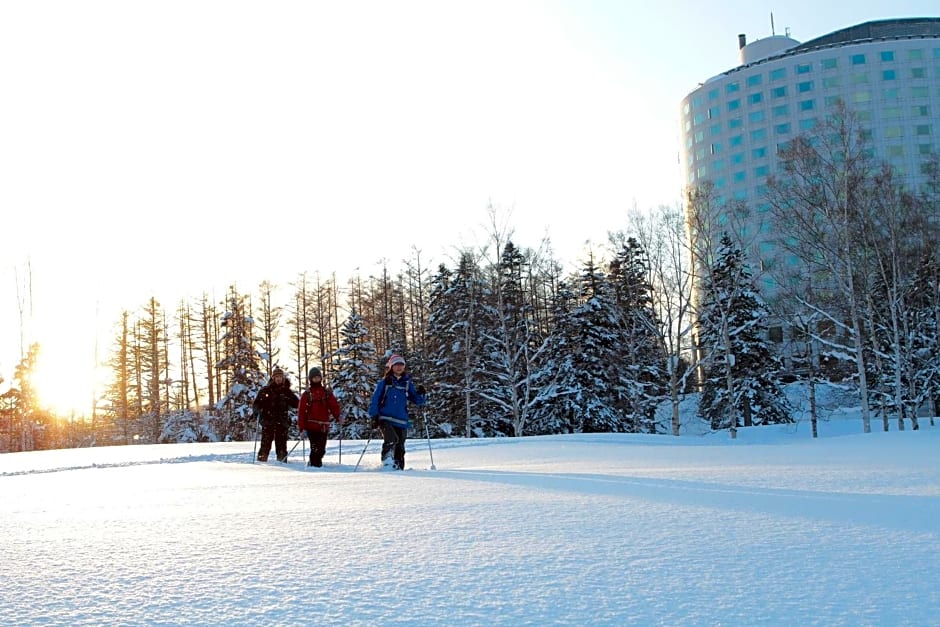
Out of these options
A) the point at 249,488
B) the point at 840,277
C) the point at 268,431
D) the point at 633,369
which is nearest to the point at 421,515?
the point at 249,488

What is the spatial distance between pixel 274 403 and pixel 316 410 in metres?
1.49

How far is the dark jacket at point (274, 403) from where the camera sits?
1419cm

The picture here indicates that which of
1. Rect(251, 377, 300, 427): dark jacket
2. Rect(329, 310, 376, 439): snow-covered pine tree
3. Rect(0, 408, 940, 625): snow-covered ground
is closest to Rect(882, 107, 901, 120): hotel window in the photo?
Rect(329, 310, 376, 439): snow-covered pine tree

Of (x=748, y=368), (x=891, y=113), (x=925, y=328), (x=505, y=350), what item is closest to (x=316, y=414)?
(x=505, y=350)

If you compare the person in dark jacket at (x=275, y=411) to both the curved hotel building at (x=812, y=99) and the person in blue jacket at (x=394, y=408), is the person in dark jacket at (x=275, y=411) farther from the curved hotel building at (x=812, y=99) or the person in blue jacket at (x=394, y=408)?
the curved hotel building at (x=812, y=99)

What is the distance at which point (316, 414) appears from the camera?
1302cm

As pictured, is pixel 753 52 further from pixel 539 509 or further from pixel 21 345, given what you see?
pixel 539 509

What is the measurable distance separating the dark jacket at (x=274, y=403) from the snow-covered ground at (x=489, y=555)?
282 inches

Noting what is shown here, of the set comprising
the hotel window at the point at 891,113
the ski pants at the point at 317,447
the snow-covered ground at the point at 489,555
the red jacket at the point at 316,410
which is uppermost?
the hotel window at the point at 891,113

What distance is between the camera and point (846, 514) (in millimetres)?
4629

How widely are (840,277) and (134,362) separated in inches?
1687

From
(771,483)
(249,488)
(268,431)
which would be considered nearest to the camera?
(771,483)

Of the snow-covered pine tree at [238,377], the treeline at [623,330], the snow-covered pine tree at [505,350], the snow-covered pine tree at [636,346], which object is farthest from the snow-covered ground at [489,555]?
the snow-covered pine tree at [238,377]

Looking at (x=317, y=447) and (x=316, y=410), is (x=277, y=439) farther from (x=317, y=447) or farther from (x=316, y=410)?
(x=317, y=447)
